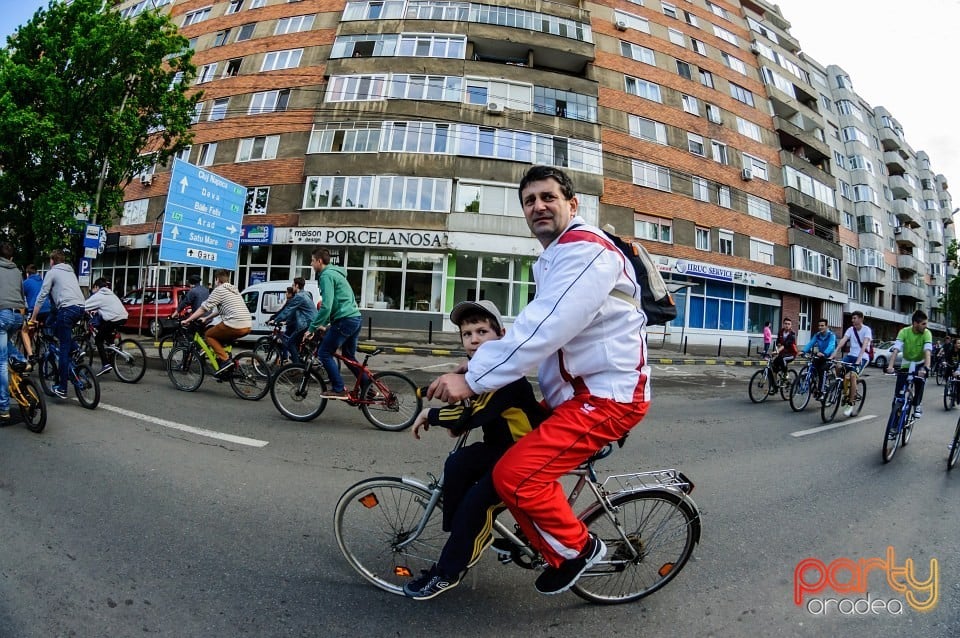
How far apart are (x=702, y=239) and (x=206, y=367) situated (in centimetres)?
2622

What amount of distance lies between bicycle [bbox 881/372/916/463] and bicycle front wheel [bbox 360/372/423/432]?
5626 mm

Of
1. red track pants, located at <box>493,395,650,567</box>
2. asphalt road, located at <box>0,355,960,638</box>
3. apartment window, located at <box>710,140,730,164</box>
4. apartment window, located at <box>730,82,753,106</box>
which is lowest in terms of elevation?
asphalt road, located at <box>0,355,960,638</box>

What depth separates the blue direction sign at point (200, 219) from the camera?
15.2 m

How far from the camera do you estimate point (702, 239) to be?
25906 mm

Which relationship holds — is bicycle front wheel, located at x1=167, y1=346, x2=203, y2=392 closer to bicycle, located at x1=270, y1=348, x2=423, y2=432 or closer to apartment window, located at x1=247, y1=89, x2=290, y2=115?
bicycle, located at x1=270, y1=348, x2=423, y2=432

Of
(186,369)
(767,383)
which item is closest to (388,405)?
(186,369)

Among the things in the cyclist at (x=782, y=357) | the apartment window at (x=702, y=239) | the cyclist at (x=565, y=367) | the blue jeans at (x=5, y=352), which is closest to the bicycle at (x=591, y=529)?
the cyclist at (x=565, y=367)

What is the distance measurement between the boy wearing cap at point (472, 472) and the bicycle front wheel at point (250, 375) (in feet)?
17.9

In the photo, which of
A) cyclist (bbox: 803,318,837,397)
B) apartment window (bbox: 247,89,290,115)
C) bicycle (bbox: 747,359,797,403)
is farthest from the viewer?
apartment window (bbox: 247,89,290,115)

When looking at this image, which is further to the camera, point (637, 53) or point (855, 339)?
point (637, 53)

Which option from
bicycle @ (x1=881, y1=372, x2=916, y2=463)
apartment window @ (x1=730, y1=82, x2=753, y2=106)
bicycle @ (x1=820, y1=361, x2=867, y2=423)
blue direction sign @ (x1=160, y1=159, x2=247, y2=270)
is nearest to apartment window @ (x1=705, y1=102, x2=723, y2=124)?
apartment window @ (x1=730, y1=82, x2=753, y2=106)

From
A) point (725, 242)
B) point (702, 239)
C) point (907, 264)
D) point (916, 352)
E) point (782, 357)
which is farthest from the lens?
point (907, 264)

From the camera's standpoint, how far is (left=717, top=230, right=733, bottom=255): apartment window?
2644 centimetres

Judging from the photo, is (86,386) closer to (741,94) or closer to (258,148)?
(258,148)
